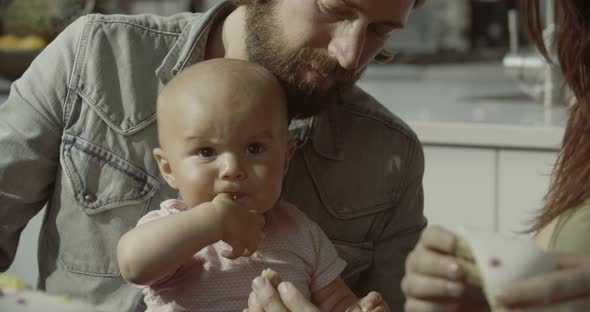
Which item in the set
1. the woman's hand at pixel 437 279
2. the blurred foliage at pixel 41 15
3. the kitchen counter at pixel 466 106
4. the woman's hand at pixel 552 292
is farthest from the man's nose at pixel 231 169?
the blurred foliage at pixel 41 15

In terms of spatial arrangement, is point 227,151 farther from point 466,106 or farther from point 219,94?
point 466,106

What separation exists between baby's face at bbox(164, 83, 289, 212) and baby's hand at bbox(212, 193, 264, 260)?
0.07 feet

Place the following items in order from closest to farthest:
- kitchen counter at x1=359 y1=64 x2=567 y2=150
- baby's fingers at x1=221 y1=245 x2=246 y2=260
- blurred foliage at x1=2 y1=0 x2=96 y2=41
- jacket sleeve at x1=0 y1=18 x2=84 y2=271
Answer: baby's fingers at x1=221 y1=245 x2=246 y2=260 → jacket sleeve at x1=0 y1=18 x2=84 y2=271 → kitchen counter at x1=359 y1=64 x2=567 y2=150 → blurred foliage at x1=2 y1=0 x2=96 y2=41

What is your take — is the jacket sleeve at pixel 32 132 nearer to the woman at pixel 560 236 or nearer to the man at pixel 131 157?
the man at pixel 131 157

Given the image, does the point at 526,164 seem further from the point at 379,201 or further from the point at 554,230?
the point at 554,230

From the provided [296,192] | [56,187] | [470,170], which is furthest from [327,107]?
[470,170]

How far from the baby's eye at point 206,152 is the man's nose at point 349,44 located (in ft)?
0.76

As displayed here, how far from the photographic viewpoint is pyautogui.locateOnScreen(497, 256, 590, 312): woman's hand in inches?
27.5

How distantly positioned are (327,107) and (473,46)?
5.19 feet

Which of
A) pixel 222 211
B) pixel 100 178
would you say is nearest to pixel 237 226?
pixel 222 211

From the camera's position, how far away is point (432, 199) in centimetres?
204

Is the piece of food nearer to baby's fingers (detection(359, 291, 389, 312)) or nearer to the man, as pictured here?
baby's fingers (detection(359, 291, 389, 312))

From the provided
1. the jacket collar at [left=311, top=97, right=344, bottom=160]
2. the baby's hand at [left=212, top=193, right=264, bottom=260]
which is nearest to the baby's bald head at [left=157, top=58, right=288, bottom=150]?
the baby's hand at [left=212, top=193, right=264, bottom=260]

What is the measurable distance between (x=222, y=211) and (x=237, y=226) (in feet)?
0.09
